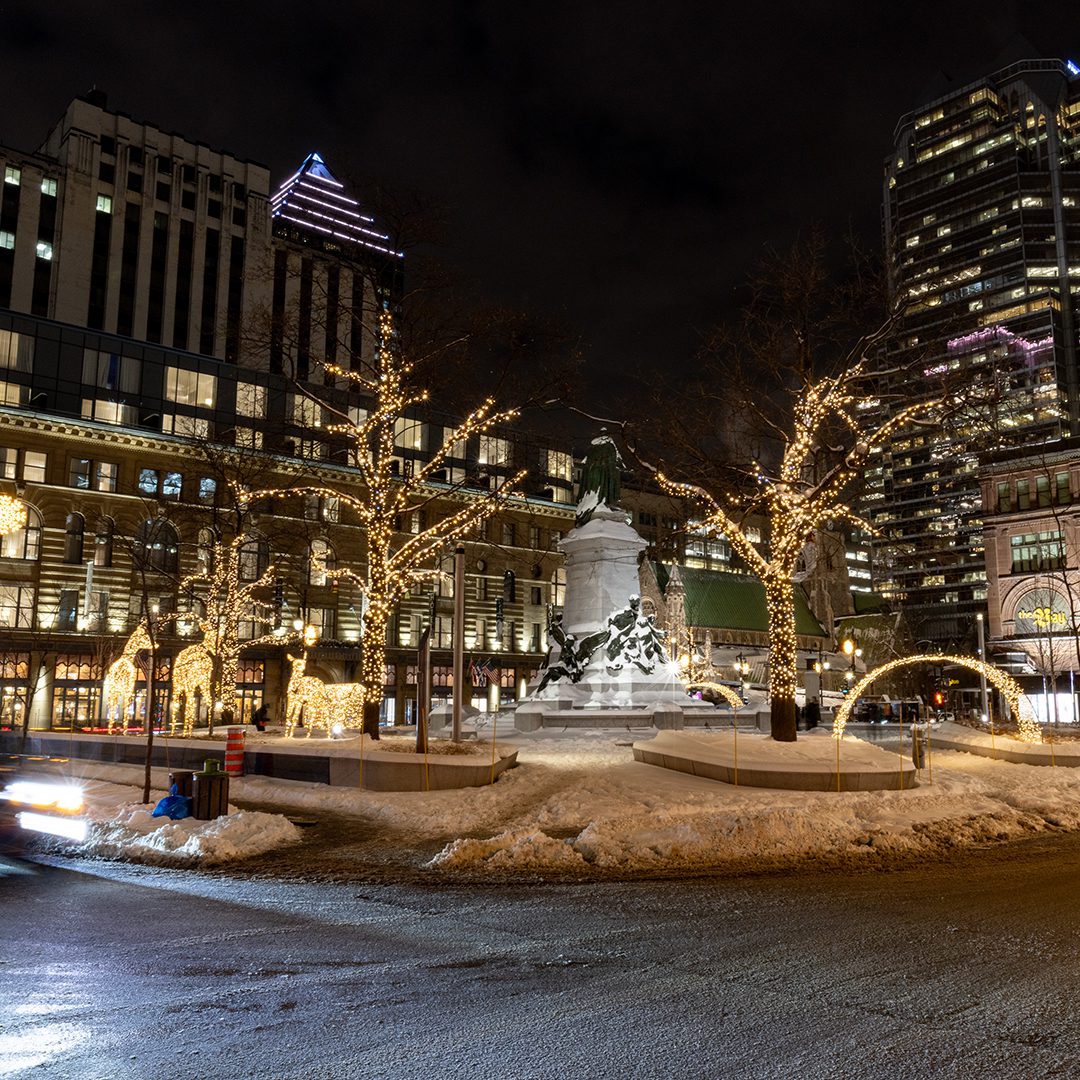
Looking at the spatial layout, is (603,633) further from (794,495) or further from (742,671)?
(742,671)

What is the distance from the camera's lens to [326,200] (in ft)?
324

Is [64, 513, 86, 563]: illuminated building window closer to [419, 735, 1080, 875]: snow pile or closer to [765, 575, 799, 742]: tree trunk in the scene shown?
[419, 735, 1080, 875]: snow pile

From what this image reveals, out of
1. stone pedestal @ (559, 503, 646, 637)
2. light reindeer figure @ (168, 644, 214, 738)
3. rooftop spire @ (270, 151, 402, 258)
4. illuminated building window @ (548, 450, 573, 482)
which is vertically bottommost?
light reindeer figure @ (168, 644, 214, 738)

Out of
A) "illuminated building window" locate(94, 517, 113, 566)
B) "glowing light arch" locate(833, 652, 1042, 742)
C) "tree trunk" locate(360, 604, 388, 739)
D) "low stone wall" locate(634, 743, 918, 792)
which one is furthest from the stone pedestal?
"illuminated building window" locate(94, 517, 113, 566)

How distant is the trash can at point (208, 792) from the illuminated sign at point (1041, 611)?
63.6 metres

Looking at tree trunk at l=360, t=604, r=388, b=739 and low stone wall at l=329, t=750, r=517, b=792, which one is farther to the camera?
tree trunk at l=360, t=604, r=388, b=739

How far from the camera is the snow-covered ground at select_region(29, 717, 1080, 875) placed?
12.4 metres

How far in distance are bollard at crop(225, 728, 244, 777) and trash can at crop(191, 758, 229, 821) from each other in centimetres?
488

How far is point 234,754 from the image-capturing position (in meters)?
19.8

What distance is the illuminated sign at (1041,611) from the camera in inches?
2657

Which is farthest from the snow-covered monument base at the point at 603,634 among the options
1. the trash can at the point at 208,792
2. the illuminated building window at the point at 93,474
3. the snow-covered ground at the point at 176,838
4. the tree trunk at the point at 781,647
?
the illuminated building window at the point at 93,474

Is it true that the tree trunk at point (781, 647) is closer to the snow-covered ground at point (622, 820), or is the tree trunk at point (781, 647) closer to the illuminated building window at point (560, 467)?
the snow-covered ground at point (622, 820)

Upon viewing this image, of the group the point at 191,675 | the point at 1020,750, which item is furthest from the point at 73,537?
the point at 1020,750

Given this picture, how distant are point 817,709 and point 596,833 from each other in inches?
1140
